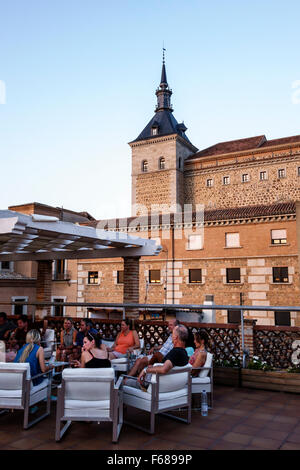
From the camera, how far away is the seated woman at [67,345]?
6.43 m

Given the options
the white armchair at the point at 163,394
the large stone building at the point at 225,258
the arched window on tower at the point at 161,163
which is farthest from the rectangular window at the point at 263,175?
the white armchair at the point at 163,394

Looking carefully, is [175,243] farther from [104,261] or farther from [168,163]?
[168,163]

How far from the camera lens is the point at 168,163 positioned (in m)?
42.2

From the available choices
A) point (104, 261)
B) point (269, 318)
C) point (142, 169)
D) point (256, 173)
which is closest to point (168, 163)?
point (142, 169)

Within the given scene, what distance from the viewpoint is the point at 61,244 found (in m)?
9.62

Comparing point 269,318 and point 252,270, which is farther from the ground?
point 252,270

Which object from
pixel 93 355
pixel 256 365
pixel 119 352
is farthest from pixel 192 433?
pixel 256 365

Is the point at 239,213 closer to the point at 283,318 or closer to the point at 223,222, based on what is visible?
the point at 223,222

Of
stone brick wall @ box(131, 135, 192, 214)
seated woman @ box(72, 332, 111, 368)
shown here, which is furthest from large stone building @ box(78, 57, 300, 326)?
seated woman @ box(72, 332, 111, 368)

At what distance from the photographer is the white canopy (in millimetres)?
6964

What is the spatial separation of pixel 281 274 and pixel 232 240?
12.1 feet

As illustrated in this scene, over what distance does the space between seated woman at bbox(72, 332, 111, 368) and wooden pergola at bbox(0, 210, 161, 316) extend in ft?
9.80

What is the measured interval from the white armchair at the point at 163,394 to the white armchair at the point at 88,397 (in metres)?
0.45
